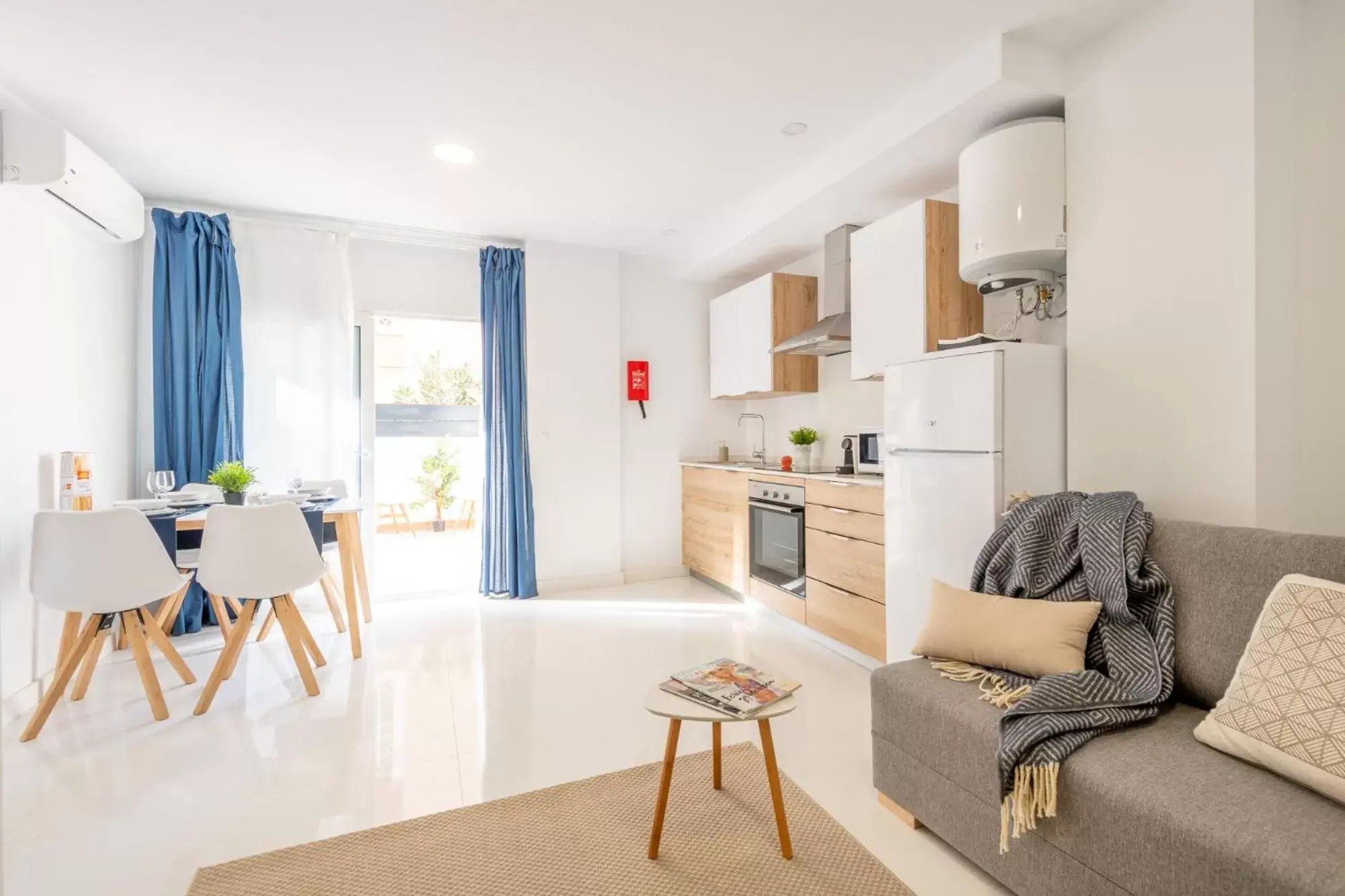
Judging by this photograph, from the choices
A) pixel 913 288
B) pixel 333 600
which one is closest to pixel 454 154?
pixel 913 288

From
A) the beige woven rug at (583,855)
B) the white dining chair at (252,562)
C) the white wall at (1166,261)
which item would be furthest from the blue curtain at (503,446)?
the white wall at (1166,261)

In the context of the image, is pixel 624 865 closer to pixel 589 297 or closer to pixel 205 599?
pixel 205 599

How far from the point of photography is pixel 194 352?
376cm

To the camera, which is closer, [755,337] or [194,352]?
[194,352]

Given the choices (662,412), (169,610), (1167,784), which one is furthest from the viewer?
(662,412)

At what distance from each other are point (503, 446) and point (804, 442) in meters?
2.09

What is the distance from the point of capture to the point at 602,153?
321 cm

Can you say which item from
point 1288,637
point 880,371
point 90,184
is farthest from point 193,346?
point 1288,637

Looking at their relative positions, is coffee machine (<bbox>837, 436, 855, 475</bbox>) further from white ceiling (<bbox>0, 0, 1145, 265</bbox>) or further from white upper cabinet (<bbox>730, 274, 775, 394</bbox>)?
white ceiling (<bbox>0, 0, 1145, 265</bbox>)

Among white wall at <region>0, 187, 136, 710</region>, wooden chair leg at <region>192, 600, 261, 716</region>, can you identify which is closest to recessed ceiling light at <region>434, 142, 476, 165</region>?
white wall at <region>0, 187, 136, 710</region>

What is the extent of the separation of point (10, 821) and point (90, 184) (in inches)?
99.8

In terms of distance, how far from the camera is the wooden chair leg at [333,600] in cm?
370

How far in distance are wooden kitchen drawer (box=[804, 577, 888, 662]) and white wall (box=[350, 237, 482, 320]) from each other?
9.96 feet

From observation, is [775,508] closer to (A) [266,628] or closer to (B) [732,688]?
(B) [732,688]
